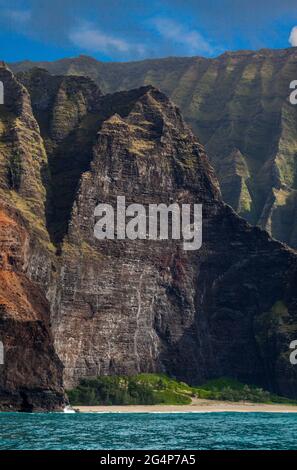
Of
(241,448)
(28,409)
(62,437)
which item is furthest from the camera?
(28,409)
